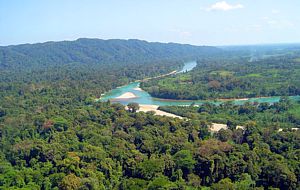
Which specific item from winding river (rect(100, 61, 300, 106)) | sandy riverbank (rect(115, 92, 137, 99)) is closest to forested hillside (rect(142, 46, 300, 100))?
winding river (rect(100, 61, 300, 106))

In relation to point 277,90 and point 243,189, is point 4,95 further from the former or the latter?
point 243,189

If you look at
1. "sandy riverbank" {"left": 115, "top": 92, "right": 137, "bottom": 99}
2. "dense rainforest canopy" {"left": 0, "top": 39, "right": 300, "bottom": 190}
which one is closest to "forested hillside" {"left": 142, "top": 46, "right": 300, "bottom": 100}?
"sandy riverbank" {"left": 115, "top": 92, "right": 137, "bottom": 99}

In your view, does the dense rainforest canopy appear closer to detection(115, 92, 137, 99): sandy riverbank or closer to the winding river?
the winding river

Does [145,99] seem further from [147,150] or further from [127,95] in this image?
[147,150]

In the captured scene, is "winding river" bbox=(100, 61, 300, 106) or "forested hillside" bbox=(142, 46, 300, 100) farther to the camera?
"forested hillside" bbox=(142, 46, 300, 100)

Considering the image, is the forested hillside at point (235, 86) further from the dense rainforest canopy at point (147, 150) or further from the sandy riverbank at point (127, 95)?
the dense rainforest canopy at point (147, 150)

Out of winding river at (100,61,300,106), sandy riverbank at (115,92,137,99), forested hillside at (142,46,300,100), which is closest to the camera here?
winding river at (100,61,300,106)

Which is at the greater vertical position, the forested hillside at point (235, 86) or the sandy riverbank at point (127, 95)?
the forested hillside at point (235, 86)

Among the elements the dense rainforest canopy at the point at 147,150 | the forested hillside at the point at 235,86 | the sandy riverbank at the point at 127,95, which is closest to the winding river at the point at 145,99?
the sandy riverbank at the point at 127,95

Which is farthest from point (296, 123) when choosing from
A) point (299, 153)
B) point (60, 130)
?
point (60, 130)

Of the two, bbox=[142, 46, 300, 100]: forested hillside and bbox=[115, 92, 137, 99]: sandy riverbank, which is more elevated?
bbox=[142, 46, 300, 100]: forested hillside

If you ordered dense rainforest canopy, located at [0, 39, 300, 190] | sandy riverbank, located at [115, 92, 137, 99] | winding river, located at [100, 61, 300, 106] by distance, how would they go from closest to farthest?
1. dense rainforest canopy, located at [0, 39, 300, 190]
2. winding river, located at [100, 61, 300, 106]
3. sandy riverbank, located at [115, 92, 137, 99]
